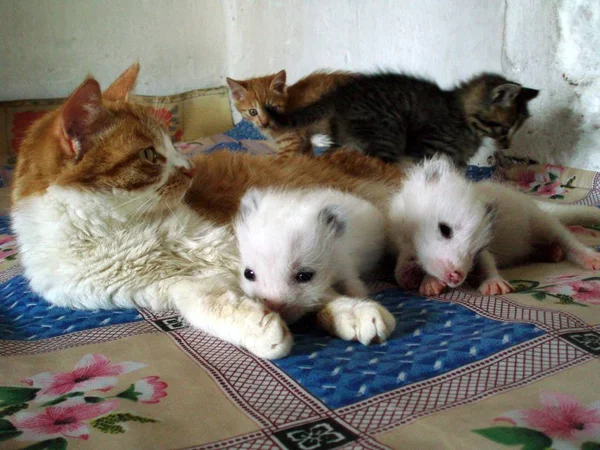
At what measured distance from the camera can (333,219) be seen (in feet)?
4.04

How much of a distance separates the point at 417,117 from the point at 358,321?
130 centimetres

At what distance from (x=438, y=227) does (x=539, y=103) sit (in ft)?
3.26

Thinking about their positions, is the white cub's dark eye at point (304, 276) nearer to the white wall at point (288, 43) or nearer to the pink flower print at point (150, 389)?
the pink flower print at point (150, 389)

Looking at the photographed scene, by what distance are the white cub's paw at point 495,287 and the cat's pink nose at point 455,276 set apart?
6 cm

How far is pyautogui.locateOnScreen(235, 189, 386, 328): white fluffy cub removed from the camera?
3.68 ft

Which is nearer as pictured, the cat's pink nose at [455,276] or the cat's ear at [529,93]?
the cat's pink nose at [455,276]

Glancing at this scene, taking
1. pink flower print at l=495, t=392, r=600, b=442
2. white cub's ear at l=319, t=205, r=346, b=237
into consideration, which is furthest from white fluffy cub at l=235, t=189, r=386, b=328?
pink flower print at l=495, t=392, r=600, b=442

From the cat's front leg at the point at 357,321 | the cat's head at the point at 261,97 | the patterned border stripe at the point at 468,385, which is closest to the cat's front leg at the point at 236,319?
Answer: the cat's front leg at the point at 357,321

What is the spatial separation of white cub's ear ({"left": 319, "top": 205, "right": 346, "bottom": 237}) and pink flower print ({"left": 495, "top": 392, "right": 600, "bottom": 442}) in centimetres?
56

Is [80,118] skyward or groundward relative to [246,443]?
skyward

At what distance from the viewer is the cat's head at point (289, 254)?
1.12 metres

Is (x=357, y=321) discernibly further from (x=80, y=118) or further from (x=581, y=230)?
(x=581, y=230)

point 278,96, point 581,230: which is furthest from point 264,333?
point 278,96

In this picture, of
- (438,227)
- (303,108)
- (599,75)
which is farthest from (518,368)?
(303,108)
